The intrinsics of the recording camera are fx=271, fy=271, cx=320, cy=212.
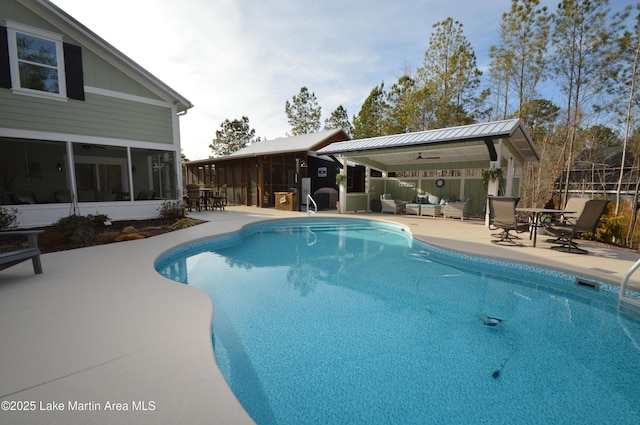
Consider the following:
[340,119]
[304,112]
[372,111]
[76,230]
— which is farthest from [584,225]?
[304,112]

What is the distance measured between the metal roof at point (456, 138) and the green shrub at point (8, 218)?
30.2 ft

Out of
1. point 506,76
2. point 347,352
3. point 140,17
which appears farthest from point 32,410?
point 506,76

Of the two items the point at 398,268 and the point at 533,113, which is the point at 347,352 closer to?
the point at 398,268

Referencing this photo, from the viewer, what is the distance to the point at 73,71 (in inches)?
281

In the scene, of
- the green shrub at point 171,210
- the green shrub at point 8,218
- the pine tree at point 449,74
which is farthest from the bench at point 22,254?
the pine tree at point 449,74

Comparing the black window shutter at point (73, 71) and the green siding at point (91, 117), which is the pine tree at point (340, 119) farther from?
the black window shutter at point (73, 71)

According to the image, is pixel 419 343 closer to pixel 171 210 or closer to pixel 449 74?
pixel 171 210

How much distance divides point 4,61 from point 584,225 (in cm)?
1304

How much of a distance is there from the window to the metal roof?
8247 millimetres

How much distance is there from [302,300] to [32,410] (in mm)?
2747

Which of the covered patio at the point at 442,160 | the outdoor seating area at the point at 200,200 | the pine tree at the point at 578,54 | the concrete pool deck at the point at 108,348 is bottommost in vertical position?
the concrete pool deck at the point at 108,348

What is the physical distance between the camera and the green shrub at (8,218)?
5812 millimetres

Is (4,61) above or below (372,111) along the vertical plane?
below

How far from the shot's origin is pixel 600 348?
2.85m
